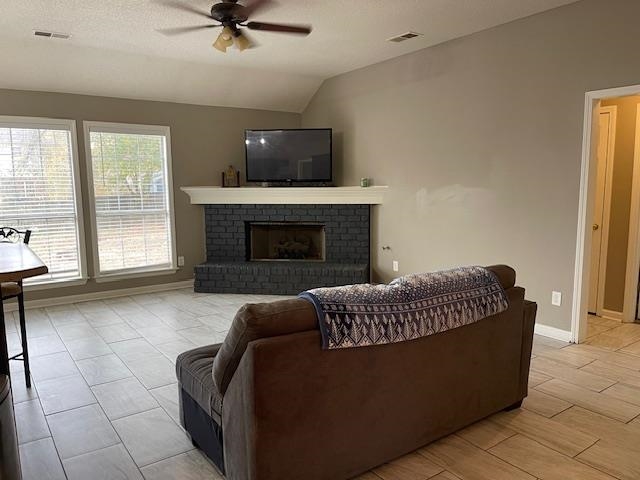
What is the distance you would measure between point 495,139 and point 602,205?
1352 mm

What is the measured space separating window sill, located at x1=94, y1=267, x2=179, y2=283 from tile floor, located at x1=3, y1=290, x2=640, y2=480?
1231 millimetres

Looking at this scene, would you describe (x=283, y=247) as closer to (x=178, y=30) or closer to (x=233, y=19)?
(x=178, y=30)

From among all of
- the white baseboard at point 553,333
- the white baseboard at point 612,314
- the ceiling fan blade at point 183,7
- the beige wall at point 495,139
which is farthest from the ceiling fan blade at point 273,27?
the white baseboard at point 612,314

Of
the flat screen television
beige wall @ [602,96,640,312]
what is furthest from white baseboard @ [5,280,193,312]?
beige wall @ [602,96,640,312]

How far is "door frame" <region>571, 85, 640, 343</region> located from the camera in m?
3.65

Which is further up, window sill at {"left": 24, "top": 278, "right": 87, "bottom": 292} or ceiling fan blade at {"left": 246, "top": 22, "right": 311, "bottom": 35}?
ceiling fan blade at {"left": 246, "top": 22, "right": 311, "bottom": 35}

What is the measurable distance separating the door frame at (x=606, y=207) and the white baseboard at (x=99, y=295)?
4815mm

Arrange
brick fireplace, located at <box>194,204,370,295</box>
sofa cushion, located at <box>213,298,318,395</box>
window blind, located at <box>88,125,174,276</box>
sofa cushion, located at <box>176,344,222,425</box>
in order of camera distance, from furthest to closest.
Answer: brick fireplace, located at <box>194,204,370,295</box> < window blind, located at <box>88,125,174,276</box> < sofa cushion, located at <box>176,344,222,425</box> < sofa cushion, located at <box>213,298,318,395</box>

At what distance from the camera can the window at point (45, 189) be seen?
4.91 m

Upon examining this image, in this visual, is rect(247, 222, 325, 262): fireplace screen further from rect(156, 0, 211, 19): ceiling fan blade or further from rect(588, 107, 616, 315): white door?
rect(588, 107, 616, 315): white door

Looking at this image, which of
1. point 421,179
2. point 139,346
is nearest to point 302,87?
point 421,179

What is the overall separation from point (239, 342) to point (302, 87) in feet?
16.9

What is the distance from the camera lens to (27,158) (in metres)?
4.99

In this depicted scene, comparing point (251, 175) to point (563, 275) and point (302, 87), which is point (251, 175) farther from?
point (563, 275)
